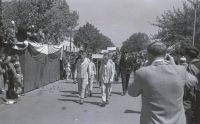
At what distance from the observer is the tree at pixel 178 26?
2207 inches

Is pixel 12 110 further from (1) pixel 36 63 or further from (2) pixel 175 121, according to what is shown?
(2) pixel 175 121

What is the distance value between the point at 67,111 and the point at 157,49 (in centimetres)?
1006

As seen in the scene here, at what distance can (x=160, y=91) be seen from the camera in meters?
4.95

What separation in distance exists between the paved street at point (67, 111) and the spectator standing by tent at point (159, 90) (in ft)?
24.6

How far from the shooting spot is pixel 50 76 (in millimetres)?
28000

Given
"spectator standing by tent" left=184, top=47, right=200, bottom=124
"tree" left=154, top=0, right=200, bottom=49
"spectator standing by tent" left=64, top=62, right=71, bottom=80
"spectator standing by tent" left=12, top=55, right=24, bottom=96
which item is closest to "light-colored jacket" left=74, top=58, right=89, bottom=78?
"spectator standing by tent" left=12, top=55, right=24, bottom=96

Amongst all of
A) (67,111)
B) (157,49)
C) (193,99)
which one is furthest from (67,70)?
(157,49)

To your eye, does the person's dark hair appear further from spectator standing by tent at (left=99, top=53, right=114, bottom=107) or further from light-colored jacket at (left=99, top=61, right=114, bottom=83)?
light-colored jacket at (left=99, top=61, right=114, bottom=83)

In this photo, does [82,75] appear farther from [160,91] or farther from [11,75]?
[160,91]

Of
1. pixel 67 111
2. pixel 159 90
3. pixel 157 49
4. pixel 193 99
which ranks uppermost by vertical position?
pixel 157 49

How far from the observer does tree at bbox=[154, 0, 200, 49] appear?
184 ft

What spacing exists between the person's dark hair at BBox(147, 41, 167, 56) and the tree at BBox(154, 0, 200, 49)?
49802 millimetres

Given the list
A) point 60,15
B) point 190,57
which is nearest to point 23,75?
point 190,57

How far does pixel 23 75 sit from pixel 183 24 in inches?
1576
